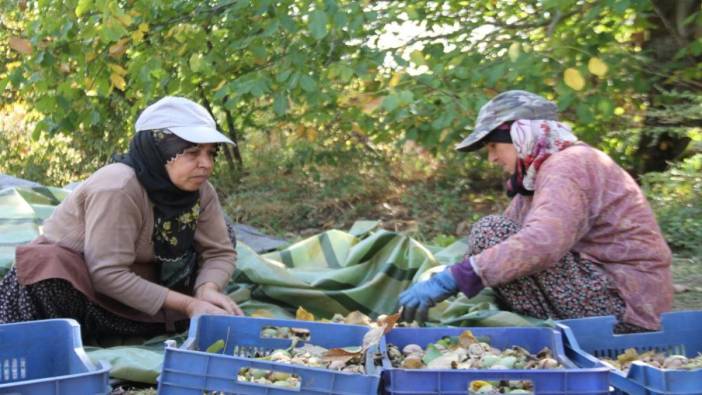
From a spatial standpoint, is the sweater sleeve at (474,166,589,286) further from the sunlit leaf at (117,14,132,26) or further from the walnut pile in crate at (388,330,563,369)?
the sunlit leaf at (117,14,132,26)

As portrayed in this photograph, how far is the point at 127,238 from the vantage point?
2.87m

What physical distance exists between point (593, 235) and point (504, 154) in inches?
15.7

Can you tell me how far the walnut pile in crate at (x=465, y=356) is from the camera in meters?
2.19

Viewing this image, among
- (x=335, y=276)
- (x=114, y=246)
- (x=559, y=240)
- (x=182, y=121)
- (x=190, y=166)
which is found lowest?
(x=335, y=276)

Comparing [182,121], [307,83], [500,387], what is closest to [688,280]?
[307,83]

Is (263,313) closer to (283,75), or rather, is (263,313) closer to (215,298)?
(215,298)

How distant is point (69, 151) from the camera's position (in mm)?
8711

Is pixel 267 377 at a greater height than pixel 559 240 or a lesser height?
greater

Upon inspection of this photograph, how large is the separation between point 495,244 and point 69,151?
6.57m

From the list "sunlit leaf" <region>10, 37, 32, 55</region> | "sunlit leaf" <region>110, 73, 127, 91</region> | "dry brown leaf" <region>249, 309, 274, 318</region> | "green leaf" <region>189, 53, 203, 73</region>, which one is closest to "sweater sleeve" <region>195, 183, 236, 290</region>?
"dry brown leaf" <region>249, 309, 274, 318</region>

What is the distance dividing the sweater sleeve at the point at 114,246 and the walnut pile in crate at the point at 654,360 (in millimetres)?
1454

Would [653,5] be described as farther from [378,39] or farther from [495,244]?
[495,244]

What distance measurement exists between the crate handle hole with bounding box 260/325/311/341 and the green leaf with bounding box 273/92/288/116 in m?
2.01

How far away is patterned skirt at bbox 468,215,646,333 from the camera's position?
2934mm
